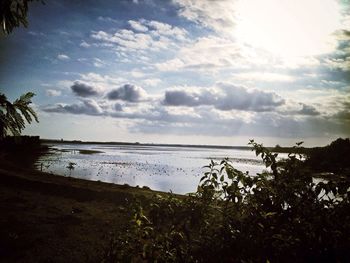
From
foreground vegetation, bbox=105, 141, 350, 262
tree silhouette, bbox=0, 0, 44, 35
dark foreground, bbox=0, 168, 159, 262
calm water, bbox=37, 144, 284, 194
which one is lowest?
calm water, bbox=37, 144, 284, 194

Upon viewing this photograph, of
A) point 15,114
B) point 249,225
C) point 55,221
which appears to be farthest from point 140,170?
point 249,225

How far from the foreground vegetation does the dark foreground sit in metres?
2.35

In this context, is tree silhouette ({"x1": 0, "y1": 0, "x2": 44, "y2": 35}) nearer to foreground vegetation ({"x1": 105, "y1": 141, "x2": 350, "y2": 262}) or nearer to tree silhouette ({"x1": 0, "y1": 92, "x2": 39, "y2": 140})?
tree silhouette ({"x1": 0, "y1": 92, "x2": 39, "y2": 140})

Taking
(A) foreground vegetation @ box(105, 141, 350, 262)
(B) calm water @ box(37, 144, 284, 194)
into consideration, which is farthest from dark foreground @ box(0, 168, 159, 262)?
(B) calm water @ box(37, 144, 284, 194)

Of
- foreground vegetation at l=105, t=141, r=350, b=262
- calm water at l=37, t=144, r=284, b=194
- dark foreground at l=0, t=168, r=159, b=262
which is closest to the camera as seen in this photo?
foreground vegetation at l=105, t=141, r=350, b=262

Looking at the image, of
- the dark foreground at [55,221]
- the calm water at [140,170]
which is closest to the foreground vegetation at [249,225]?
the dark foreground at [55,221]

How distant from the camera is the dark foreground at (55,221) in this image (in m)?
8.99

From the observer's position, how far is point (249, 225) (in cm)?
269

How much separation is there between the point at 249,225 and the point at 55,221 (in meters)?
11.2

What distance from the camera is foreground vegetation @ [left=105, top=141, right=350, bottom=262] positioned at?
8.03 feet

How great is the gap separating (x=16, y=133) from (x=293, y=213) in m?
5.38

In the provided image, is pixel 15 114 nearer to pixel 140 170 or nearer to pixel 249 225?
pixel 249 225

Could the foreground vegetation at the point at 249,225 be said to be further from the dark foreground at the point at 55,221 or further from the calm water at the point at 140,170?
the calm water at the point at 140,170

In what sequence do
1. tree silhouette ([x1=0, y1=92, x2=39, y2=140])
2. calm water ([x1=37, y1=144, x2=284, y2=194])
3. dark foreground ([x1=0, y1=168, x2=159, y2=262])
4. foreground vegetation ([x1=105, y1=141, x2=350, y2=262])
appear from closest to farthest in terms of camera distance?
foreground vegetation ([x1=105, y1=141, x2=350, y2=262])
tree silhouette ([x1=0, y1=92, x2=39, y2=140])
dark foreground ([x1=0, y1=168, x2=159, y2=262])
calm water ([x1=37, y1=144, x2=284, y2=194])
